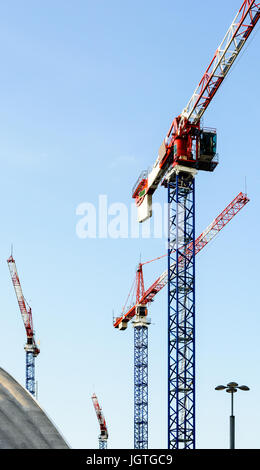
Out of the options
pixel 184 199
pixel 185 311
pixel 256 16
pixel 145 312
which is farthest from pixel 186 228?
pixel 145 312

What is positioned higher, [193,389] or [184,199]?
[184,199]

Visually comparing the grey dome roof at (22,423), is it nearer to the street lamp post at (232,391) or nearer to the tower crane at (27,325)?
the street lamp post at (232,391)

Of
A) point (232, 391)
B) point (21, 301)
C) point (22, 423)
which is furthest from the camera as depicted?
point (21, 301)

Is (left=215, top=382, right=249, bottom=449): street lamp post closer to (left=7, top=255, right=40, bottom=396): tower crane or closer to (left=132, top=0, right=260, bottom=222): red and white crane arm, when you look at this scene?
(left=132, top=0, right=260, bottom=222): red and white crane arm

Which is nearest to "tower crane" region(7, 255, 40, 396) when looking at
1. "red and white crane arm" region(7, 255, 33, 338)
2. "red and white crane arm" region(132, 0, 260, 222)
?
"red and white crane arm" region(7, 255, 33, 338)

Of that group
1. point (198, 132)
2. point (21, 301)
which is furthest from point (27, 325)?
point (198, 132)

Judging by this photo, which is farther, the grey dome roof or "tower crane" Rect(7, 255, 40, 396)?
"tower crane" Rect(7, 255, 40, 396)

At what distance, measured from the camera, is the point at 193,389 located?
85312 mm

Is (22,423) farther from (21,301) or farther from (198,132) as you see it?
(21,301)

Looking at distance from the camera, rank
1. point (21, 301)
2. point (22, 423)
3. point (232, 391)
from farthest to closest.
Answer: point (21, 301), point (232, 391), point (22, 423)

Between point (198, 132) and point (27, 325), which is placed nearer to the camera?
point (198, 132)

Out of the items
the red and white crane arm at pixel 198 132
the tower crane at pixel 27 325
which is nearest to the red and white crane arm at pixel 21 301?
the tower crane at pixel 27 325
